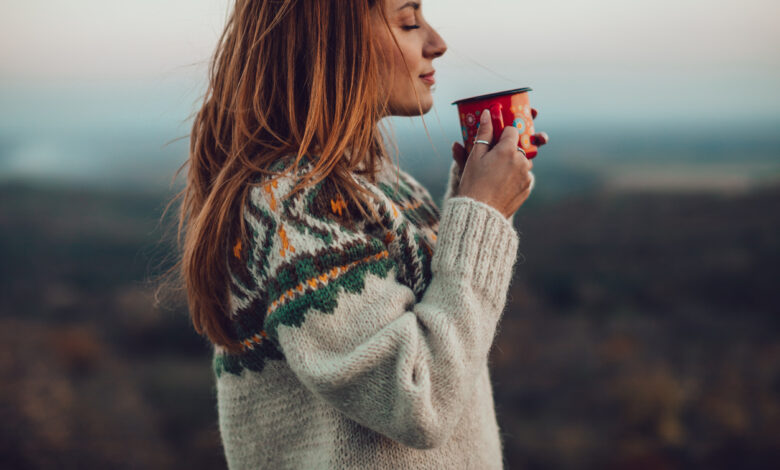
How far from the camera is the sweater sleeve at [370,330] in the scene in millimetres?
901

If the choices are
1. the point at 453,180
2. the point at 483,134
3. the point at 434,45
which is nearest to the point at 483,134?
the point at 483,134

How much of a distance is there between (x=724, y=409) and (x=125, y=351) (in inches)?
301

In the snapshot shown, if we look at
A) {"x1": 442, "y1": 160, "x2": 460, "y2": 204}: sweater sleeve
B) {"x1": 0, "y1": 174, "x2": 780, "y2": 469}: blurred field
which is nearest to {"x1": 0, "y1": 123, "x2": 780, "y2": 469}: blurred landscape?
{"x1": 0, "y1": 174, "x2": 780, "y2": 469}: blurred field

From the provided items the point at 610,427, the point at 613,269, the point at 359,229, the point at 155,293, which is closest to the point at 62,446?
the point at 155,293

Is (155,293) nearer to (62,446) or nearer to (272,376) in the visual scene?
(272,376)

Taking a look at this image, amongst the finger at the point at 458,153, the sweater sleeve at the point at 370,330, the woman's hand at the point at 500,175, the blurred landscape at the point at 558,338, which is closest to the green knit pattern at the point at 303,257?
the sweater sleeve at the point at 370,330

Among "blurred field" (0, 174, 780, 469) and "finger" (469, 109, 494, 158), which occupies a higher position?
"finger" (469, 109, 494, 158)

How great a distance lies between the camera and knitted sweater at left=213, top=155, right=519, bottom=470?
35.9 inches

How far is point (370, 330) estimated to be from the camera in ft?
3.03

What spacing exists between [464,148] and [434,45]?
0.89 feet

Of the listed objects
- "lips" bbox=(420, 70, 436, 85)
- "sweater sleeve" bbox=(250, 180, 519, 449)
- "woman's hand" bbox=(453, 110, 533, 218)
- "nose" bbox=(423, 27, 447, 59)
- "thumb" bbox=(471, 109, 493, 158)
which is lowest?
"sweater sleeve" bbox=(250, 180, 519, 449)

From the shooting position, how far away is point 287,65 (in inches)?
43.3

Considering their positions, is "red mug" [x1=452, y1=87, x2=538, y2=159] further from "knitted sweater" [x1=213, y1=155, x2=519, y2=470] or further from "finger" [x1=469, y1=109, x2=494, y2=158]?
"knitted sweater" [x1=213, y1=155, x2=519, y2=470]

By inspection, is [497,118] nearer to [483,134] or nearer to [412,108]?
[483,134]
